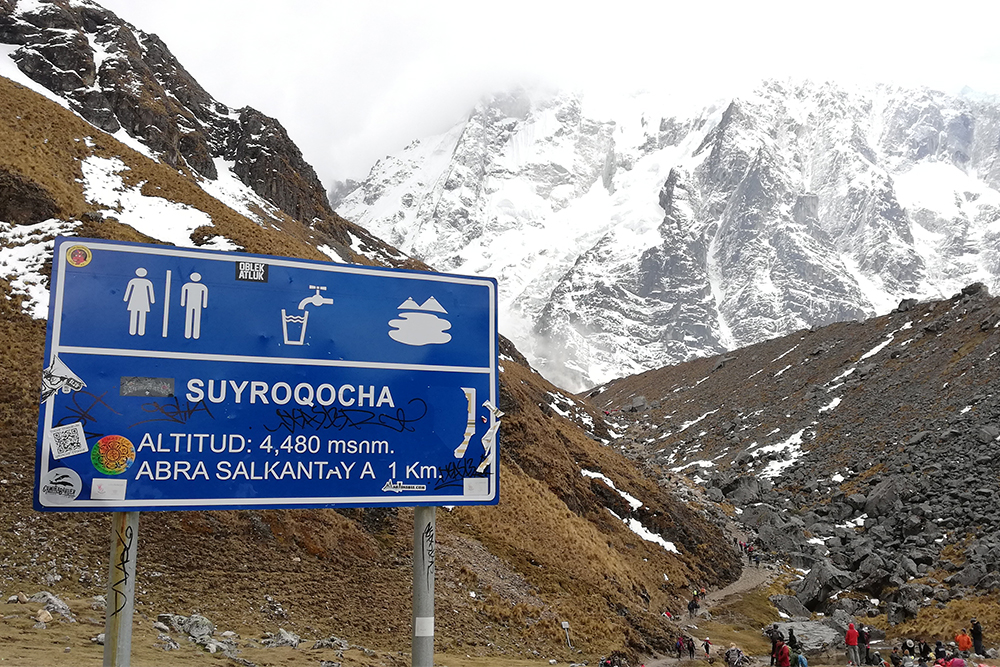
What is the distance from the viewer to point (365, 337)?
20.8ft

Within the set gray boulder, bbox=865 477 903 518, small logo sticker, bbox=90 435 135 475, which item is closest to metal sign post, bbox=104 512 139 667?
small logo sticker, bbox=90 435 135 475

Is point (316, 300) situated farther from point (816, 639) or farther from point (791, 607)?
point (791, 607)

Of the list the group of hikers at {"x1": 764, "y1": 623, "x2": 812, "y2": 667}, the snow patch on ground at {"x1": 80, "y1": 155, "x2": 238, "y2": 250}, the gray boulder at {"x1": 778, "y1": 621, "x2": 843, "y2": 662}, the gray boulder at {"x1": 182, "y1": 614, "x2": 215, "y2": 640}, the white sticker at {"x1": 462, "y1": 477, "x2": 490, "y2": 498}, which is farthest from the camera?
the snow patch on ground at {"x1": 80, "y1": 155, "x2": 238, "y2": 250}

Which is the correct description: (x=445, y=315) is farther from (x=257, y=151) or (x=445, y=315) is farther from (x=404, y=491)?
(x=257, y=151)

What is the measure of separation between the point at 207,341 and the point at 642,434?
3971 inches

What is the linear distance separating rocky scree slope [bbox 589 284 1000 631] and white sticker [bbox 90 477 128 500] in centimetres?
3728

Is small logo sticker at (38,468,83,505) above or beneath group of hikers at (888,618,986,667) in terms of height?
above

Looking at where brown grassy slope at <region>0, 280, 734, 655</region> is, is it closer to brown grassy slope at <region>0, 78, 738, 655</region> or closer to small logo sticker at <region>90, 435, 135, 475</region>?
brown grassy slope at <region>0, 78, 738, 655</region>

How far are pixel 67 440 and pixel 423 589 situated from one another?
10.5 ft

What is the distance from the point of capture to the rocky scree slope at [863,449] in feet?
132

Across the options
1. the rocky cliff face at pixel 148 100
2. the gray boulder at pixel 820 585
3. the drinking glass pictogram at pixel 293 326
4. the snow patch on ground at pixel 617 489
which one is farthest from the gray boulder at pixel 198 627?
the rocky cliff face at pixel 148 100

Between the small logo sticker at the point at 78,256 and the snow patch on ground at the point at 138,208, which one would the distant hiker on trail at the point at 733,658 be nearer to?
the small logo sticker at the point at 78,256

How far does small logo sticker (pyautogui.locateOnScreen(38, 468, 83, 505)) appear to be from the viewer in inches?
209

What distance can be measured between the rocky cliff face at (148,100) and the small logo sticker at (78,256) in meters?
57.6
